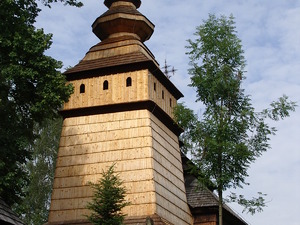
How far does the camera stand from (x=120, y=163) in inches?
851

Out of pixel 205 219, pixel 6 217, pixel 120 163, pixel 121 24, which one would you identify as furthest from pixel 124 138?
pixel 6 217

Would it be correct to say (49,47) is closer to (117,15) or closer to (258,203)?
(117,15)

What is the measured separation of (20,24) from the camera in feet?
61.5

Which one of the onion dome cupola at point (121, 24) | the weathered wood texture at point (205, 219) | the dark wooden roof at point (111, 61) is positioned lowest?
the weathered wood texture at point (205, 219)

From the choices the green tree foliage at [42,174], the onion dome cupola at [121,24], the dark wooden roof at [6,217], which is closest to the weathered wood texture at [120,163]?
the dark wooden roof at [6,217]

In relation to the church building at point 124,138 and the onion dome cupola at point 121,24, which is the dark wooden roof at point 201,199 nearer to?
the church building at point 124,138

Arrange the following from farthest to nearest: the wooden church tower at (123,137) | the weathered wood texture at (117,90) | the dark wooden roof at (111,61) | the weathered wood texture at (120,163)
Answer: the dark wooden roof at (111,61), the weathered wood texture at (117,90), the wooden church tower at (123,137), the weathered wood texture at (120,163)

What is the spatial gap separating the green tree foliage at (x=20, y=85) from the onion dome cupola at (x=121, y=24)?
669cm

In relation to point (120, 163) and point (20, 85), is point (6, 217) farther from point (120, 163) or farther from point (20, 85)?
point (120, 163)

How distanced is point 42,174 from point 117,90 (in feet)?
40.9

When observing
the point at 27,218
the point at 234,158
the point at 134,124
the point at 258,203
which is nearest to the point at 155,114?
the point at 134,124

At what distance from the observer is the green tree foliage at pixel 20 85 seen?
1819 cm

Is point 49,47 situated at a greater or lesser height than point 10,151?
greater

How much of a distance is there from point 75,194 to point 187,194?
6.68m
